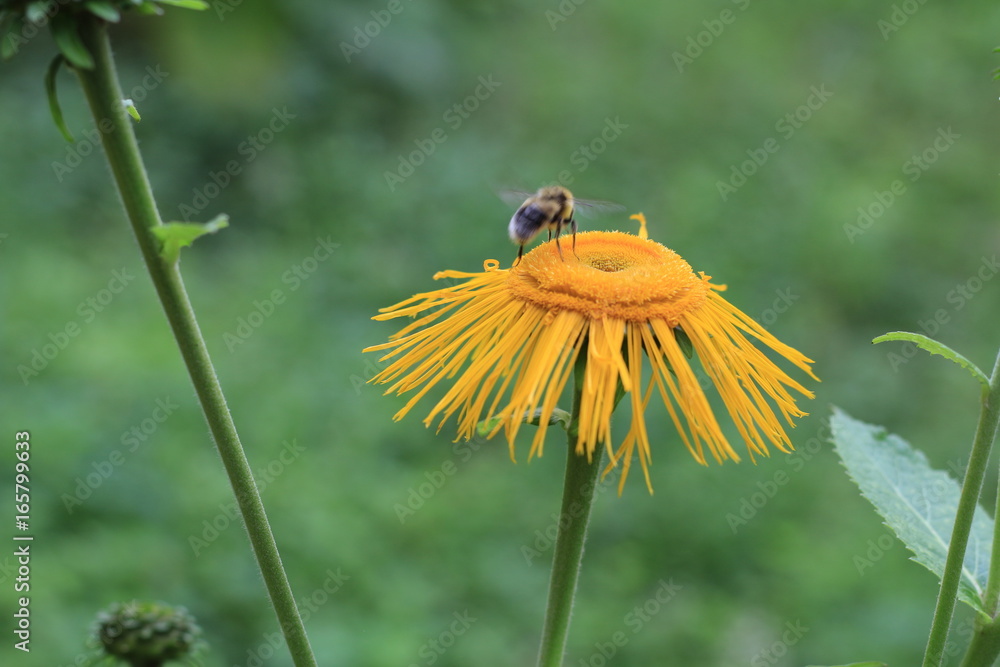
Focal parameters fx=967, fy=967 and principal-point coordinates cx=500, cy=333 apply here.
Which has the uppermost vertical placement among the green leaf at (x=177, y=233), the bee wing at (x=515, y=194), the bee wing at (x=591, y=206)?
the bee wing at (x=515, y=194)

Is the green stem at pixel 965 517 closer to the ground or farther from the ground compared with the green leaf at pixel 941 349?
closer to the ground

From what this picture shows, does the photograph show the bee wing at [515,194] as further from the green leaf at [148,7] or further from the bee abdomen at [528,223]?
the green leaf at [148,7]

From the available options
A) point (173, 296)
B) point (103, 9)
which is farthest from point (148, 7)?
point (173, 296)

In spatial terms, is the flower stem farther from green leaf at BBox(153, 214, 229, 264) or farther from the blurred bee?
the blurred bee

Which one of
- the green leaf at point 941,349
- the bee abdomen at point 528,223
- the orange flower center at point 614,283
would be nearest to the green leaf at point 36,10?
the orange flower center at point 614,283

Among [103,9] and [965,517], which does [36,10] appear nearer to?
[103,9]

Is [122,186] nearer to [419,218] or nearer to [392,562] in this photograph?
[392,562]
